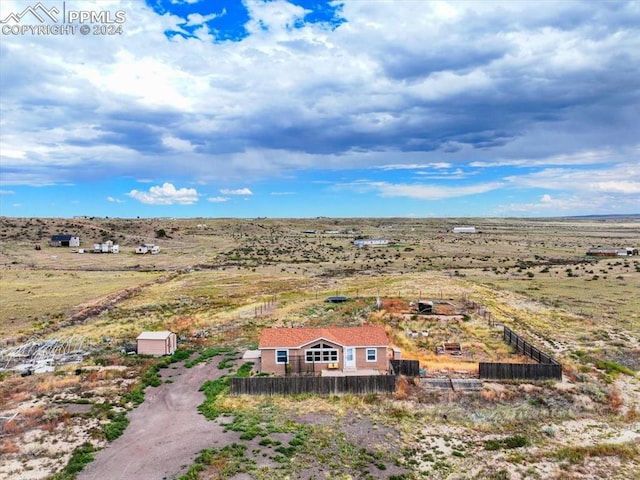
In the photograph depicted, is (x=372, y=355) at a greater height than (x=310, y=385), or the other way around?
(x=372, y=355)

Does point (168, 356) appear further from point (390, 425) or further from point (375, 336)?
point (390, 425)

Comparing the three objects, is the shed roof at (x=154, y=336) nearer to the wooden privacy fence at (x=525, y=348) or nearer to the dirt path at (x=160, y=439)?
the dirt path at (x=160, y=439)

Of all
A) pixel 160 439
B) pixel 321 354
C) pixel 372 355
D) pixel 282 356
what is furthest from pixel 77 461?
pixel 372 355

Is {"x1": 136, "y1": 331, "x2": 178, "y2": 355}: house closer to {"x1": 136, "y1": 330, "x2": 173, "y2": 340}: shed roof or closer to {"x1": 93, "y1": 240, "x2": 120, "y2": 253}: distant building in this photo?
{"x1": 136, "y1": 330, "x2": 173, "y2": 340}: shed roof

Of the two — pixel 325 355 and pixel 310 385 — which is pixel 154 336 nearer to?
pixel 325 355

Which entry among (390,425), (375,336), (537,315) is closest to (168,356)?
(375,336)

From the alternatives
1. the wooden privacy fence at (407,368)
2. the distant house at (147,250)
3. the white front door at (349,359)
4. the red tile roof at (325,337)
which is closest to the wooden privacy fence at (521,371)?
the wooden privacy fence at (407,368)
